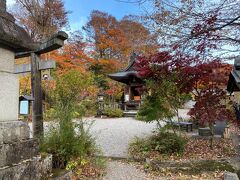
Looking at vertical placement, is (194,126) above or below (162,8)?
below

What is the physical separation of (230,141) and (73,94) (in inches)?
214

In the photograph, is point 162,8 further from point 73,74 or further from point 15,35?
point 15,35

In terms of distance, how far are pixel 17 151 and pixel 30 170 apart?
254mm

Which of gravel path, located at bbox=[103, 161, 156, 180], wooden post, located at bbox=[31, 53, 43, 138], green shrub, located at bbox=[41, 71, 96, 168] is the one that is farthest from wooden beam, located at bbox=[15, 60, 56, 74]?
gravel path, located at bbox=[103, 161, 156, 180]

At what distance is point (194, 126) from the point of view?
42.4ft

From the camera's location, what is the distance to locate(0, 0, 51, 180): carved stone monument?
7.68ft

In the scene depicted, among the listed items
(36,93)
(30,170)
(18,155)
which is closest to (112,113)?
(36,93)

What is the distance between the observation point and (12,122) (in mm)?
2496

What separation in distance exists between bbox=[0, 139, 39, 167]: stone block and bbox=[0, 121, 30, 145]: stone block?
0.17ft

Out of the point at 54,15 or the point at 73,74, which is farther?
the point at 54,15

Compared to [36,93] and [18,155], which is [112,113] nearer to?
[36,93]

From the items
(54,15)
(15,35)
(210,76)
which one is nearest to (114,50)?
(54,15)

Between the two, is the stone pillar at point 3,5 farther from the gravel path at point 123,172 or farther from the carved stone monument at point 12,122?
the gravel path at point 123,172

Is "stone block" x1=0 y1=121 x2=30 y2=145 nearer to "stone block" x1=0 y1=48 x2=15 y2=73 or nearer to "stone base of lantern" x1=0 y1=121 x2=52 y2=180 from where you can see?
"stone base of lantern" x1=0 y1=121 x2=52 y2=180
